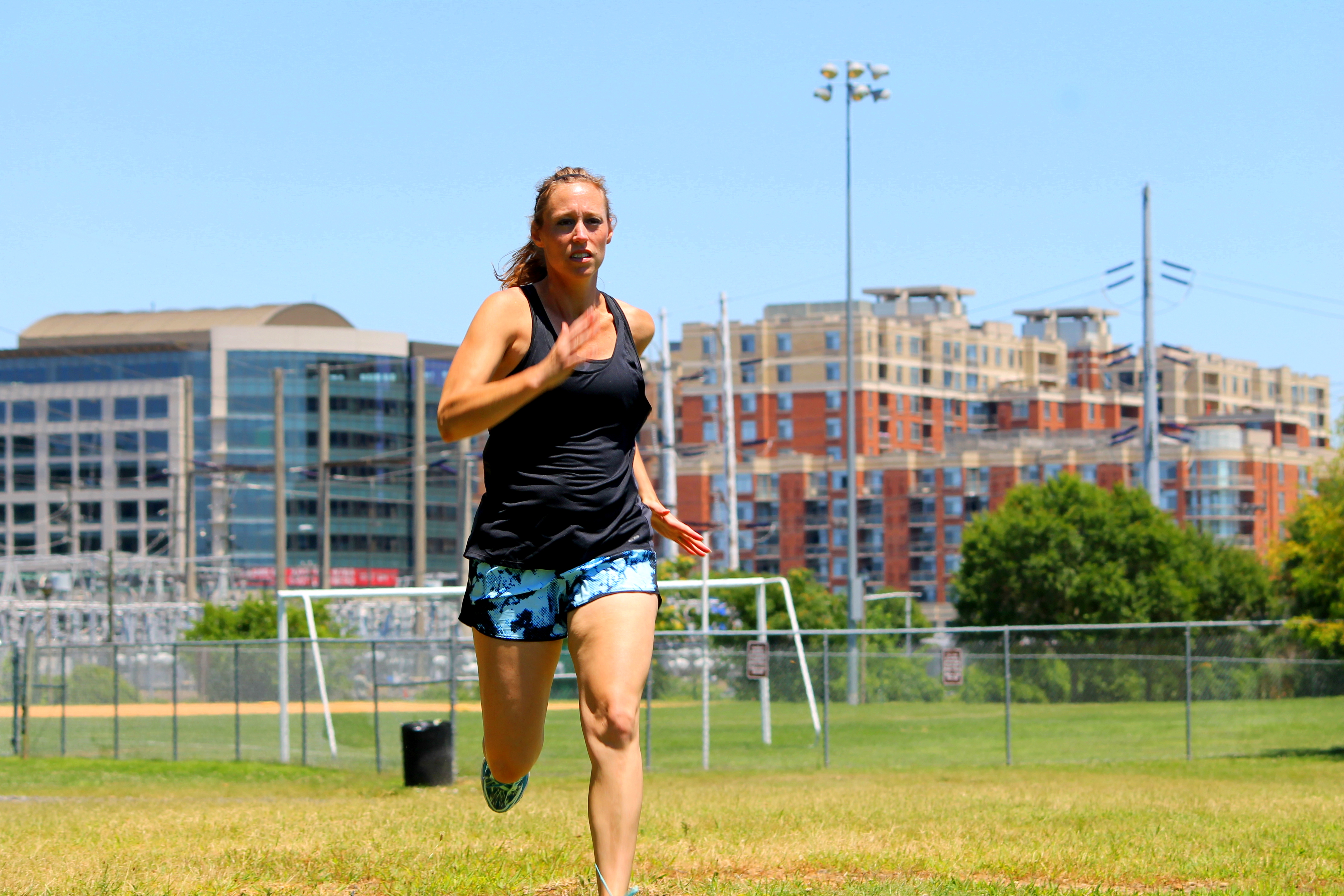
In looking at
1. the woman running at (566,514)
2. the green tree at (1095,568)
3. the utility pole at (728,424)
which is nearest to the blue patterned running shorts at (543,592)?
the woman running at (566,514)

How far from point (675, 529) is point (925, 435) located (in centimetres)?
16096

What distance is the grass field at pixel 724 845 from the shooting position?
19.5 feet

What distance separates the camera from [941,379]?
16588cm

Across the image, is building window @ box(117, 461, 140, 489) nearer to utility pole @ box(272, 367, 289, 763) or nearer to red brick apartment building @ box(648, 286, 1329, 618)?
utility pole @ box(272, 367, 289, 763)

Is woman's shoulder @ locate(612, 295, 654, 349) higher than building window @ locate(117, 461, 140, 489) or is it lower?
lower

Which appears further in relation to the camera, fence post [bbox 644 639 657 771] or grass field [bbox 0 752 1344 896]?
fence post [bbox 644 639 657 771]

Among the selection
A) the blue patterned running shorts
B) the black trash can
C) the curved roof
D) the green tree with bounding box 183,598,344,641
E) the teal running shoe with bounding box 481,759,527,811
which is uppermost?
the curved roof

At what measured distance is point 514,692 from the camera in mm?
4777

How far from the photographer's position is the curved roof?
406ft

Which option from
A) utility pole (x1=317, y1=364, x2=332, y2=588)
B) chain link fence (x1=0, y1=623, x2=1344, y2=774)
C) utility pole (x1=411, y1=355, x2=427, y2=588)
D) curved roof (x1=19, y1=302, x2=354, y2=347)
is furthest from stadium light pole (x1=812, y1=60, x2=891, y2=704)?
curved roof (x1=19, y1=302, x2=354, y2=347)

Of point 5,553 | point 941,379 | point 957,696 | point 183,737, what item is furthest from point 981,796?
point 941,379

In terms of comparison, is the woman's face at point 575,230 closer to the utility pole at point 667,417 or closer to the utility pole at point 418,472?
the utility pole at point 667,417

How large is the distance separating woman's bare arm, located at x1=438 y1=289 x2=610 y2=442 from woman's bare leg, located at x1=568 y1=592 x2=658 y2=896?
24.5 inches

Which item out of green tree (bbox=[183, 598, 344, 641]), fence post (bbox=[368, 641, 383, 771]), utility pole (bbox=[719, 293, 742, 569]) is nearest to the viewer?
fence post (bbox=[368, 641, 383, 771])
